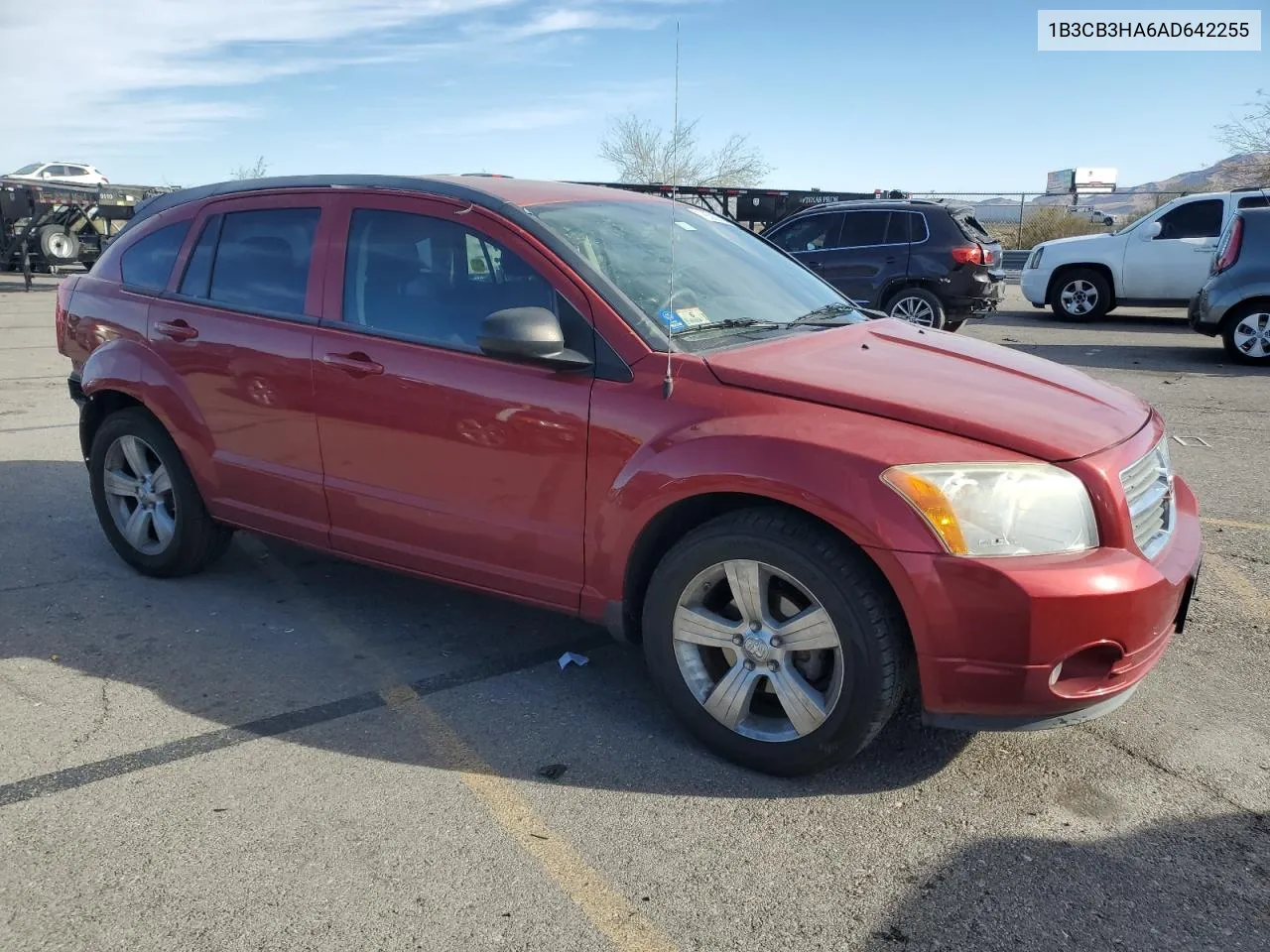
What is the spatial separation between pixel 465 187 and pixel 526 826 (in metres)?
2.29

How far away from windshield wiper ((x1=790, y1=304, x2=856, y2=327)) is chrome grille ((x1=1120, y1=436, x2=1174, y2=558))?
1253 mm

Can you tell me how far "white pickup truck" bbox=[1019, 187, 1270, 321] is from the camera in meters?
14.4

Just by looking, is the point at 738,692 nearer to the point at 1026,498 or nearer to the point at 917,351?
the point at 1026,498

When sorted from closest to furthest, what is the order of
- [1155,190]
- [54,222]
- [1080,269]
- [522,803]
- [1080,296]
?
[522,803] < [1080,269] < [1080,296] < [54,222] < [1155,190]

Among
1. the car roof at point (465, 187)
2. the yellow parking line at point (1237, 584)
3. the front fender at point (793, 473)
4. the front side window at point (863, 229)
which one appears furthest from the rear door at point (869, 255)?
the front fender at point (793, 473)

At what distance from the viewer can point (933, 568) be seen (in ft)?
9.31

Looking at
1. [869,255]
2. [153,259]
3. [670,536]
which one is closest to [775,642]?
[670,536]

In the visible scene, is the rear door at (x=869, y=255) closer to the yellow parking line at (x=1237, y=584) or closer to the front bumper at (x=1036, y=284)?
the front bumper at (x=1036, y=284)

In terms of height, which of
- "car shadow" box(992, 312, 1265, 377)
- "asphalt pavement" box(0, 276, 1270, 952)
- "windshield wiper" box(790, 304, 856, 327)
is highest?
"windshield wiper" box(790, 304, 856, 327)

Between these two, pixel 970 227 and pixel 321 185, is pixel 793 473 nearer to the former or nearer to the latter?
pixel 321 185

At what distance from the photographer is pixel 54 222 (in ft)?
73.0

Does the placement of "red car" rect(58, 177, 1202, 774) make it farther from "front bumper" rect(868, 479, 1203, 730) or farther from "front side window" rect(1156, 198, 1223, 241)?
"front side window" rect(1156, 198, 1223, 241)

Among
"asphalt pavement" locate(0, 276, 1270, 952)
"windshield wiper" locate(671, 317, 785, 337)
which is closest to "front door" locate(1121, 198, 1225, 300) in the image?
"asphalt pavement" locate(0, 276, 1270, 952)

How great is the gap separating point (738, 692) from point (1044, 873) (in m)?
0.97
